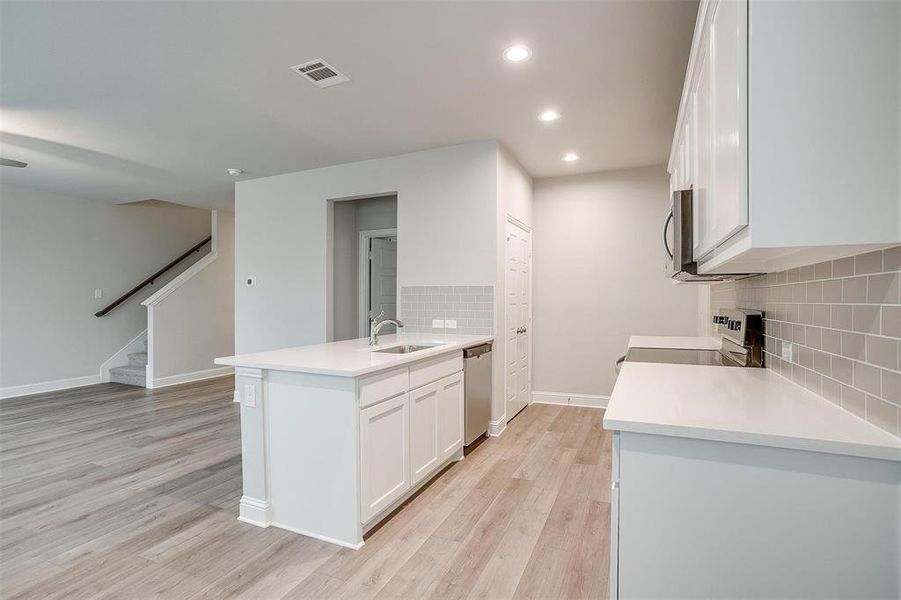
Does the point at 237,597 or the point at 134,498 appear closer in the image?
the point at 237,597

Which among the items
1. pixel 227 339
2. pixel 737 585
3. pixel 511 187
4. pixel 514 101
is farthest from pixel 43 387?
pixel 737 585

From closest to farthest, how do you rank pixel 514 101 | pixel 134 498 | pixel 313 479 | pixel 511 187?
pixel 313 479 < pixel 134 498 < pixel 514 101 < pixel 511 187

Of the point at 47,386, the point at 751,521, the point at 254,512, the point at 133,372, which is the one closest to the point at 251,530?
the point at 254,512

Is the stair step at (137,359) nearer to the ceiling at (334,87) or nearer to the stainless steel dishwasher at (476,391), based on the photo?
the ceiling at (334,87)

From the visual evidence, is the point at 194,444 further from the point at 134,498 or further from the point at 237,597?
the point at 237,597

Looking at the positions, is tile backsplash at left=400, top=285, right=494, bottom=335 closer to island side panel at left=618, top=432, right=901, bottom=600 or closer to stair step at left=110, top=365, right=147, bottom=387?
island side panel at left=618, top=432, right=901, bottom=600

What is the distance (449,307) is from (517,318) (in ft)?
2.71

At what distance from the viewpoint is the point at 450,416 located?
10.7 ft

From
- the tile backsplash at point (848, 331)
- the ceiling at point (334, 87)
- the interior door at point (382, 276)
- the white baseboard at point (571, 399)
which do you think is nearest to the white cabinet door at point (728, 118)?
the tile backsplash at point (848, 331)

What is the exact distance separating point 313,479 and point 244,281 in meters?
3.77

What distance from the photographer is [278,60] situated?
2678 mm

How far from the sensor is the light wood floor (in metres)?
1.98

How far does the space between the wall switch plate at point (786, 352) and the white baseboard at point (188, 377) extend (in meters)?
7.05

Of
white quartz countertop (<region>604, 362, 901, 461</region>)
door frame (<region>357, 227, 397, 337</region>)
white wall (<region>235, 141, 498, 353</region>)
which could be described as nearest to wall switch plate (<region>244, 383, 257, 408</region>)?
white quartz countertop (<region>604, 362, 901, 461</region>)
